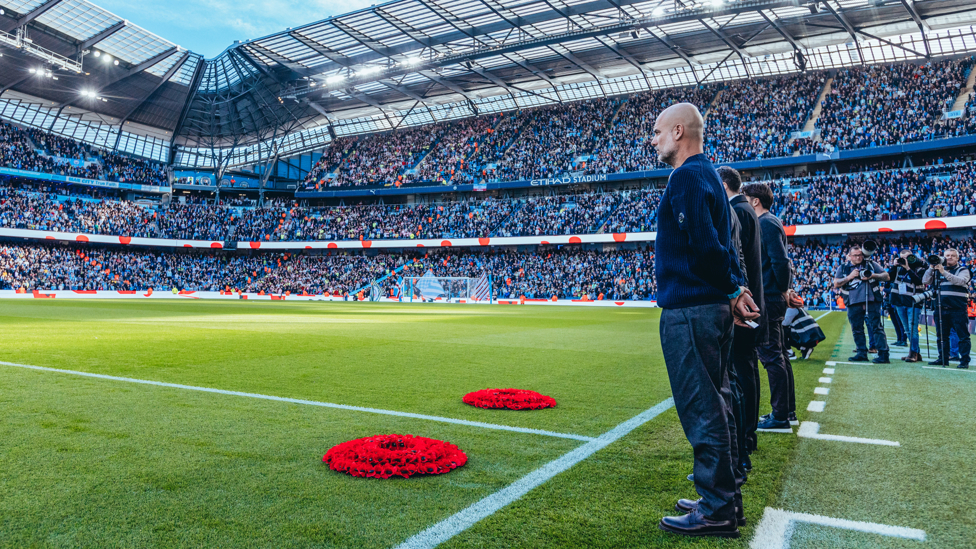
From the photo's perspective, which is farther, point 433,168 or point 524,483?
point 433,168

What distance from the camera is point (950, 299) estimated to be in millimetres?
10211

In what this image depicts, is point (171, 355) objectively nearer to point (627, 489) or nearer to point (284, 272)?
point (627, 489)

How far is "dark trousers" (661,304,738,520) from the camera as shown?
3068mm

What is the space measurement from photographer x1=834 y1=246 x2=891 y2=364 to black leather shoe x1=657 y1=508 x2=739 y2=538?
879cm

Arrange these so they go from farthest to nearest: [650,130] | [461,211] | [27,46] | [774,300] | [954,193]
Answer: [461,211] → [650,130] → [27,46] → [954,193] → [774,300]

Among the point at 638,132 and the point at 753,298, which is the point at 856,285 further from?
the point at 638,132

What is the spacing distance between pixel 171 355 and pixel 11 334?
5675 mm

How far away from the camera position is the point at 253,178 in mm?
70688

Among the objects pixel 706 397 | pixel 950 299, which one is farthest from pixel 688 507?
pixel 950 299

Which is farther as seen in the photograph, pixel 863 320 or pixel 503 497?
pixel 863 320

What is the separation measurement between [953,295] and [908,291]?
1.91m

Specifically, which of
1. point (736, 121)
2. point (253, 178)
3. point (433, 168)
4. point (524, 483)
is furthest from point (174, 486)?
point (253, 178)

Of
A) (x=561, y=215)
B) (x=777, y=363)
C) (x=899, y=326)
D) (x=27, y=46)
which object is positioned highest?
(x=27, y=46)

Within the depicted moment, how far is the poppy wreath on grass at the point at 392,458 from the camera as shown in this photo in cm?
378
